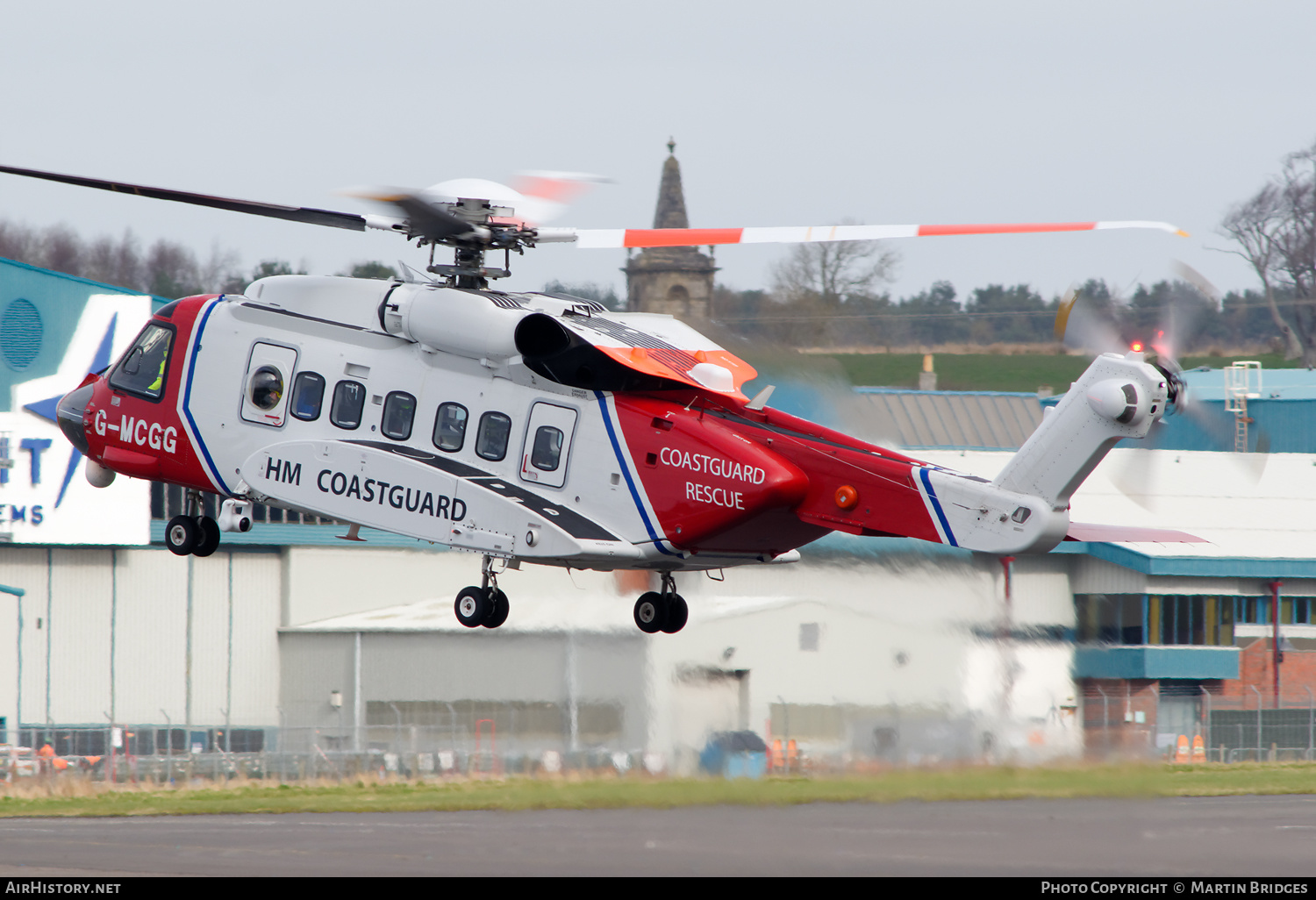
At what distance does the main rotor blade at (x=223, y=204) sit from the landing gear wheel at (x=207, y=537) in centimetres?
506

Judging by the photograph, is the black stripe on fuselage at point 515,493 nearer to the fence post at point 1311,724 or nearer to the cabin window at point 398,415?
the cabin window at point 398,415

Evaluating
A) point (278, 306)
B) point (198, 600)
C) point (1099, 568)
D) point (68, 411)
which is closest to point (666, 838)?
point (278, 306)

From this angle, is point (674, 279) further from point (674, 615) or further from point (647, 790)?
point (674, 615)

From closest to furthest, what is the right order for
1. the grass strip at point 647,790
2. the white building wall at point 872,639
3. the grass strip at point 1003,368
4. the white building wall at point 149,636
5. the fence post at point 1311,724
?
1. the grass strip at point 647,790
2. the white building wall at point 872,639
3. the fence post at point 1311,724
4. the white building wall at point 149,636
5. the grass strip at point 1003,368

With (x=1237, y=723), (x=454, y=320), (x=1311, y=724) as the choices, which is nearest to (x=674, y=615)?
(x=454, y=320)

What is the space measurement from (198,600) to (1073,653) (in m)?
27.2

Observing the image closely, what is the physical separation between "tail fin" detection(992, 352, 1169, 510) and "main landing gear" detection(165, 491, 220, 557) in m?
10.6

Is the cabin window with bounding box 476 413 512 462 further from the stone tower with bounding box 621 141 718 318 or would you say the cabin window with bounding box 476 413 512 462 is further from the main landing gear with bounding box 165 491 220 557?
the stone tower with bounding box 621 141 718 318

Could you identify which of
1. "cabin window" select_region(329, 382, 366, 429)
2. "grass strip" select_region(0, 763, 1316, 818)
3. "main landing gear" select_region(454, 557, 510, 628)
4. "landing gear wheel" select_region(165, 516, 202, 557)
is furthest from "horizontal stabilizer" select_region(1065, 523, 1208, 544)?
"landing gear wheel" select_region(165, 516, 202, 557)

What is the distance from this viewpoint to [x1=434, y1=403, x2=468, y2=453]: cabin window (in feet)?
64.9

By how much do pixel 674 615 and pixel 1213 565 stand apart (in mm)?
28109

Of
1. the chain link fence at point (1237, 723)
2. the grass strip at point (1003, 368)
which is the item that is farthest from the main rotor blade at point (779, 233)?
the grass strip at point (1003, 368)

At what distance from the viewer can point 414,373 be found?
20047mm

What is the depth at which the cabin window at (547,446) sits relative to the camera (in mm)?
19422
